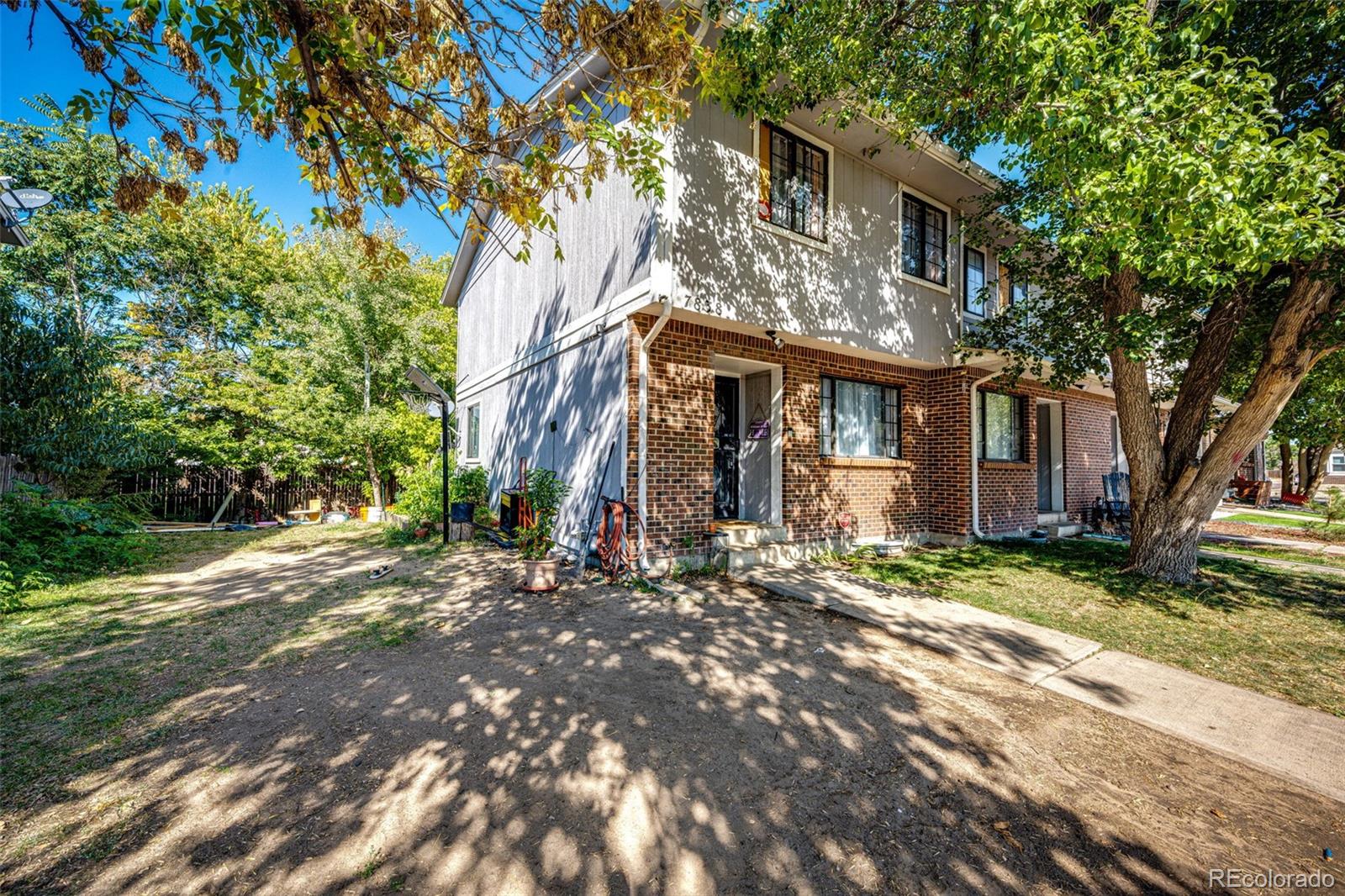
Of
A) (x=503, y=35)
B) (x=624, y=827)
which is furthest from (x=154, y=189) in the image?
(x=624, y=827)

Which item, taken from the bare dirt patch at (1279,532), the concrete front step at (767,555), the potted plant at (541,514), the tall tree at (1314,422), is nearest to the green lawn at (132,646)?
the potted plant at (541,514)

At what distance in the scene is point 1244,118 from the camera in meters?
3.91

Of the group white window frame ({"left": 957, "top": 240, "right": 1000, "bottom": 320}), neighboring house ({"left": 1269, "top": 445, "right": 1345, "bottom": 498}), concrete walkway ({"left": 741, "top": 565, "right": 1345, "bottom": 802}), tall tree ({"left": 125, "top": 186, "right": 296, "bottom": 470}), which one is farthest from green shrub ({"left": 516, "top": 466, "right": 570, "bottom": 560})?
neighboring house ({"left": 1269, "top": 445, "right": 1345, "bottom": 498})

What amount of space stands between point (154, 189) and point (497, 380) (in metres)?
7.94

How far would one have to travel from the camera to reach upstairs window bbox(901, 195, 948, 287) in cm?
873

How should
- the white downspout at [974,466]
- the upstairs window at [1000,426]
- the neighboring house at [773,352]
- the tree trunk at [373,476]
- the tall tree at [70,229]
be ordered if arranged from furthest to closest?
the tall tree at [70,229], the tree trunk at [373,476], the upstairs window at [1000,426], the white downspout at [974,466], the neighboring house at [773,352]

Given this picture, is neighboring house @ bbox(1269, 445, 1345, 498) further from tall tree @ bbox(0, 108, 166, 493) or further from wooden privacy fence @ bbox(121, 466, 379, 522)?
tall tree @ bbox(0, 108, 166, 493)

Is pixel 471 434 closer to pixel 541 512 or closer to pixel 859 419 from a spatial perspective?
pixel 541 512

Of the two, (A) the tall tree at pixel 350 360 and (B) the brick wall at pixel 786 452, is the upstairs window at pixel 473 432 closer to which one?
(A) the tall tree at pixel 350 360

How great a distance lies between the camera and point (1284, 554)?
8.59m

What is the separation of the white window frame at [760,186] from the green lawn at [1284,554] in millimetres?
8601

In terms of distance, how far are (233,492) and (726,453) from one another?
13.7 meters

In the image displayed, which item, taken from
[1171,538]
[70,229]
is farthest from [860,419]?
[70,229]

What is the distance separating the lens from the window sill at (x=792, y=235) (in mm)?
6688
